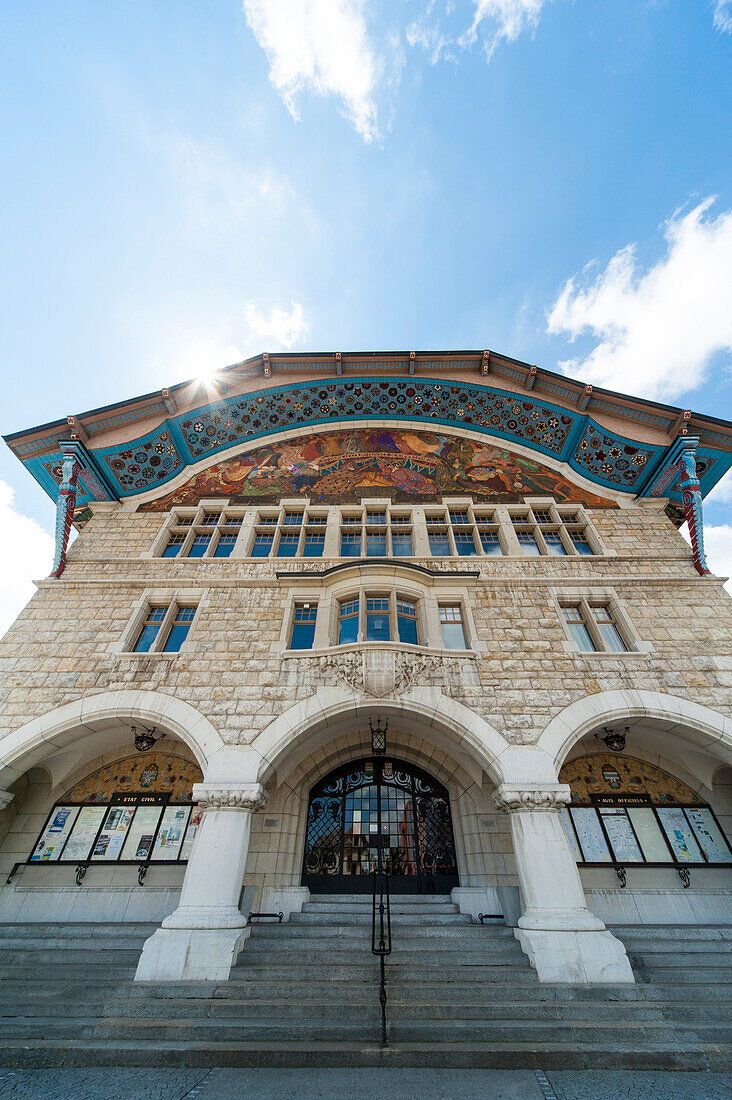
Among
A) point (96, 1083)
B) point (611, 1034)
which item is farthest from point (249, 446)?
point (611, 1034)

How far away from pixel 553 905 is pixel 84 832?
869 cm

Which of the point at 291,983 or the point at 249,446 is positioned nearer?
the point at 291,983

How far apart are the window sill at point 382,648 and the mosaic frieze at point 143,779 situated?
3503 millimetres

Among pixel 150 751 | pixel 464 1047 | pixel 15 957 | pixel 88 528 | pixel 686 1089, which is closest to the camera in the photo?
pixel 686 1089

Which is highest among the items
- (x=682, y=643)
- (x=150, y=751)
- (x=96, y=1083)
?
(x=682, y=643)

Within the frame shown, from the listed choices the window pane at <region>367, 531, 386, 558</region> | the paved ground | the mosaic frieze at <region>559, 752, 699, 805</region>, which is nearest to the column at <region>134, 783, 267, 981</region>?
the paved ground

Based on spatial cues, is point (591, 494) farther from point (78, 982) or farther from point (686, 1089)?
point (78, 982)

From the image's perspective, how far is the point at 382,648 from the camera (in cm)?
854

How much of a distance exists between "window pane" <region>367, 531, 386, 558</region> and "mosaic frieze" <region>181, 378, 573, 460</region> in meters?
4.57

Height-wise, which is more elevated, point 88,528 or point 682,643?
point 88,528

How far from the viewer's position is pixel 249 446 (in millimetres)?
13789

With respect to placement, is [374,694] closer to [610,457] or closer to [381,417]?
[381,417]

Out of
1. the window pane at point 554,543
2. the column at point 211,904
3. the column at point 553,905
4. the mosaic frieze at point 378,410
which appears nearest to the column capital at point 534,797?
the column at point 553,905

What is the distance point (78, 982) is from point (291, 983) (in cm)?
285
